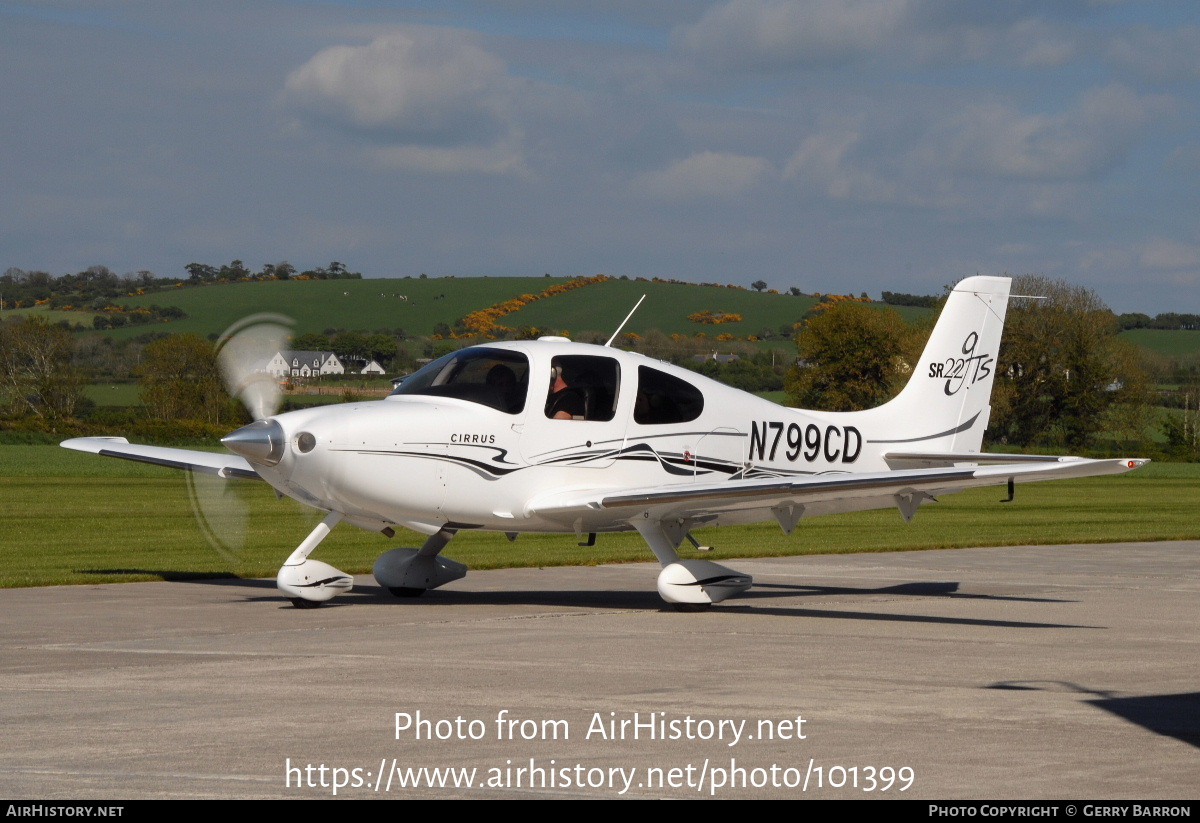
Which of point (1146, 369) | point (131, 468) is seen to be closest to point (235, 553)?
point (131, 468)

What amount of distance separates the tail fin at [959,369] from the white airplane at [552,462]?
123 centimetres

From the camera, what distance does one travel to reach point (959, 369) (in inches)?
668

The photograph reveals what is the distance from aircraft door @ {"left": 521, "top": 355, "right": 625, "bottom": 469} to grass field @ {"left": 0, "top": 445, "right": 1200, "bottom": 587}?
3.85 metres

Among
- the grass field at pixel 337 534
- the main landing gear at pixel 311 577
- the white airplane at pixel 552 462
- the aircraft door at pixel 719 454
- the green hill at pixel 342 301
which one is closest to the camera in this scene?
the white airplane at pixel 552 462

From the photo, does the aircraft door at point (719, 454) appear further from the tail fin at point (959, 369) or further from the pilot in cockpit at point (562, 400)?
the tail fin at point (959, 369)

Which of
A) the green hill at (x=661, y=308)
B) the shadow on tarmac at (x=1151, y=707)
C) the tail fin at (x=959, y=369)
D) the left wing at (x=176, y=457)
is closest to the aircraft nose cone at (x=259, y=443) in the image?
the left wing at (x=176, y=457)

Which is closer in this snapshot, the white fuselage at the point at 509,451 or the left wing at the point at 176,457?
the white fuselage at the point at 509,451

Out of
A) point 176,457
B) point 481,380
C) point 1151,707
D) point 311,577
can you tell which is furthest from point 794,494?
point 176,457

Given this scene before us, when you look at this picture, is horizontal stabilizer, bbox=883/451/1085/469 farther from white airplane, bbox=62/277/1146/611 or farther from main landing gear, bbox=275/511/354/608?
main landing gear, bbox=275/511/354/608

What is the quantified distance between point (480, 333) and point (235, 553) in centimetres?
8642

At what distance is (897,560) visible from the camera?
20500mm

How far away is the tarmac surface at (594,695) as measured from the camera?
6266 millimetres

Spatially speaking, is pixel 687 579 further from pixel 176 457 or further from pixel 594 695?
pixel 176 457

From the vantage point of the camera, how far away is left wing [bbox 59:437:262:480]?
15000 millimetres
